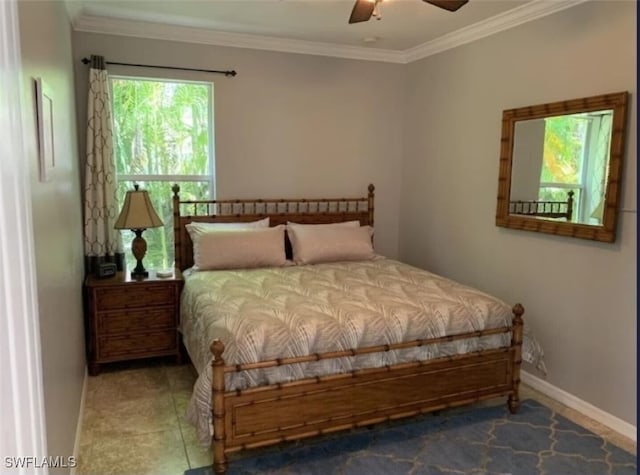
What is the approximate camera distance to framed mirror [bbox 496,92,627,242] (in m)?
2.91

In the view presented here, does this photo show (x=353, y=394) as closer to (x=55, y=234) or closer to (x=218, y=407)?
(x=218, y=407)

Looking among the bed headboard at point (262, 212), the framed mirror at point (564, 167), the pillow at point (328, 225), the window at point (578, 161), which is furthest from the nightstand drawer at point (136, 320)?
the window at point (578, 161)

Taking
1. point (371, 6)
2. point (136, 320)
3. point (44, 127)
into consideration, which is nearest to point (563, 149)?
point (371, 6)

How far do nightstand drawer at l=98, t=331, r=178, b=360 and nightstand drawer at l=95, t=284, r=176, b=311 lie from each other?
229mm

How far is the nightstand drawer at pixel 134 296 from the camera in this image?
357 centimetres

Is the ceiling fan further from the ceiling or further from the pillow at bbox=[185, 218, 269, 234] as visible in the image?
the pillow at bbox=[185, 218, 269, 234]

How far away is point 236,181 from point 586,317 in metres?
2.93

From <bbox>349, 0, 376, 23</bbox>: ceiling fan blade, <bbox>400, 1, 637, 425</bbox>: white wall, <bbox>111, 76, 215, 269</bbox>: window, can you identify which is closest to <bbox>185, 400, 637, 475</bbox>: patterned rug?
<bbox>400, 1, 637, 425</bbox>: white wall

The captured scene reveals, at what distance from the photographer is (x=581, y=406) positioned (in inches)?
126

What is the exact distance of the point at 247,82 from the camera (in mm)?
4332

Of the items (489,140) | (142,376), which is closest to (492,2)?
(489,140)

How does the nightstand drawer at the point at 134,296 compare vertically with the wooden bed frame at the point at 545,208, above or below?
below

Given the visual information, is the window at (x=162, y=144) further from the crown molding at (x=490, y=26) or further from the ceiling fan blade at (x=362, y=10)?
the crown molding at (x=490, y=26)

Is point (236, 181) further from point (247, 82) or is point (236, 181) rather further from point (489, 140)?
point (489, 140)
